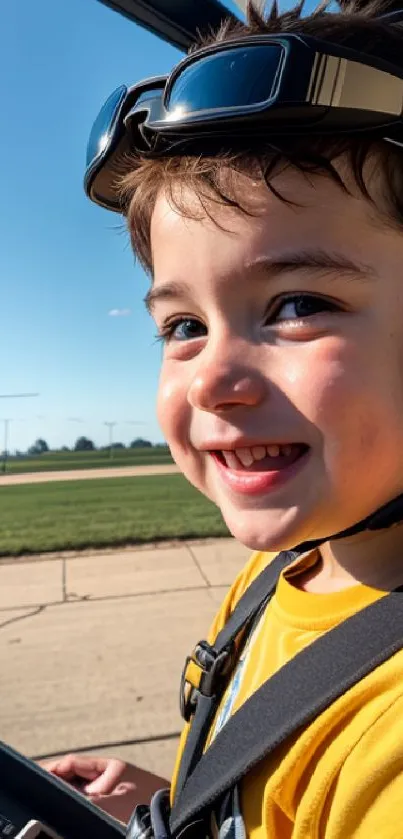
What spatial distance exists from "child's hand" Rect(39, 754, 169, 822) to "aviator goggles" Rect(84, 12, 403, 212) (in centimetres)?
128

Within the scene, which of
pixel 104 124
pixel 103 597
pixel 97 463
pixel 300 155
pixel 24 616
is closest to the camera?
pixel 300 155

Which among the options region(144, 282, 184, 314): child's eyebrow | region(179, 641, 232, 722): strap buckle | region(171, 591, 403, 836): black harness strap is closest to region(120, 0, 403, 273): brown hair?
region(144, 282, 184, 314): child's eyebrow

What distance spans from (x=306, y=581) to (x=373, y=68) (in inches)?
32.4

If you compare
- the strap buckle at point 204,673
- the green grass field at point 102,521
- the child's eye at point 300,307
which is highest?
the child's eye at point 300,307

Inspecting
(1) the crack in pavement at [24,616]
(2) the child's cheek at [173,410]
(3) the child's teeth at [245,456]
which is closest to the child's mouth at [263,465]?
(3) the child's teeth at [245,456]

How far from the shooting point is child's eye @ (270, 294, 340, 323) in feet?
3.10

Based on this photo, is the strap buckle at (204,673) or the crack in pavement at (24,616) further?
the crack in pavement at (24,616)

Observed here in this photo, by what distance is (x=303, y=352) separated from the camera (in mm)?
933

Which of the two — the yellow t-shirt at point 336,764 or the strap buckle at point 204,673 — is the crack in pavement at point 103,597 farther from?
the yellow t-shirt at point 336,764

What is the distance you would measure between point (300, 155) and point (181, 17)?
0.72 metres

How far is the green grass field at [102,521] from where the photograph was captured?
699cm

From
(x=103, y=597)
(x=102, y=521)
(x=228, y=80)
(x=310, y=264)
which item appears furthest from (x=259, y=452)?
(x=102, y=521)

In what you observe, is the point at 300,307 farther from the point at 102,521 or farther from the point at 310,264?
Answer: the point at 102,521

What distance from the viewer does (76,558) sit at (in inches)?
252
